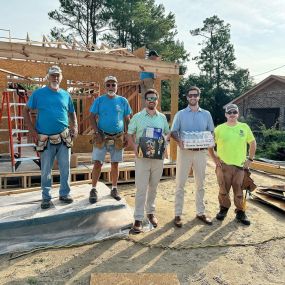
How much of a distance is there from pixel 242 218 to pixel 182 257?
65.8 inches

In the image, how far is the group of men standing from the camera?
14.5ft

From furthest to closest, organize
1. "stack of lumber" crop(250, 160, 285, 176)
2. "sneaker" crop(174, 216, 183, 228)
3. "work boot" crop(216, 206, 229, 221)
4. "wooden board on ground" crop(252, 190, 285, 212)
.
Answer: "stack of lumber" crop(250, 160, 285, 176)
"wooden board on ground" crop(252, 190, 285, 212)
"work boot" crop(216, 206, 229, 221)
"sneaker" crop(174, 216, 183, 228)

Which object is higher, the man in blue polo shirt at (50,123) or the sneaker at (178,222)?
the man in blue polo shirt at (50,123)

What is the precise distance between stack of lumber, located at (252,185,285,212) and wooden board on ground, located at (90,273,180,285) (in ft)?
11.0

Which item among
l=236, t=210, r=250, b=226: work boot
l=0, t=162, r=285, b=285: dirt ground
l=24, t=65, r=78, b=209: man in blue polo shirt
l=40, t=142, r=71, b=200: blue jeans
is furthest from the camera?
l=236, t=210, r=250, b=226: work boot

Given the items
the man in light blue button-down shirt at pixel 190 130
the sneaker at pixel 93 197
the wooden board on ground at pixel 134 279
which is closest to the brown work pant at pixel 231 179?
the man in light blue button-down shirt at pixel 190 130

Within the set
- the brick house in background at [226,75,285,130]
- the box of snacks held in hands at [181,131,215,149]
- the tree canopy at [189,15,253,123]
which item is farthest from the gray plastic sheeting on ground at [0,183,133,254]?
the tree canopy at [189,15,253,123]

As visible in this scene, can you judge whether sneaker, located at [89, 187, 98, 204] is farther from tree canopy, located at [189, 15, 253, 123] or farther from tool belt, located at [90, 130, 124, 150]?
tree canopy, located at [189, 15, 253, 123]

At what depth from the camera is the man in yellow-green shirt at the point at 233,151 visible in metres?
5.12

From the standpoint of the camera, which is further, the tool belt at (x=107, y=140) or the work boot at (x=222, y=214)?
the work boot at (x=222, y=214)

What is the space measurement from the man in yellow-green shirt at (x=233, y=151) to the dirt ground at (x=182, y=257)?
0.67 meters

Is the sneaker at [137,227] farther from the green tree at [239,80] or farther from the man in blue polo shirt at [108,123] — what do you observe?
the green tree at [239,80]

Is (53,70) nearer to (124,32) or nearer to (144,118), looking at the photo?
(144,118)

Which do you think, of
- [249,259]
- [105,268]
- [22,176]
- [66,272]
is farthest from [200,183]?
[22,176]
